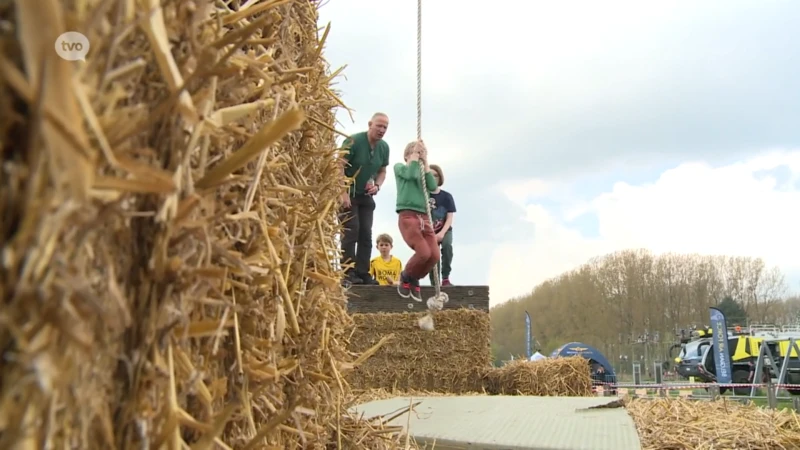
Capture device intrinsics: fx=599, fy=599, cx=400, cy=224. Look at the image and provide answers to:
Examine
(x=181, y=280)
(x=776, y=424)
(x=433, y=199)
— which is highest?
(x=433, y=199)

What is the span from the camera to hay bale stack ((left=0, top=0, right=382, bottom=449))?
0.55 m

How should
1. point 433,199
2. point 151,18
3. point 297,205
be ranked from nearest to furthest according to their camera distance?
point 151,18, point 297,205, point 433,199

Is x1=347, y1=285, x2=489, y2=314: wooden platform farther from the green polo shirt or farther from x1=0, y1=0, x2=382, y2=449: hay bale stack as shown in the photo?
x1=0, y1=0, x2=382, y2=449: hay bale stack

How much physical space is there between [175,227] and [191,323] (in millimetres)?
143

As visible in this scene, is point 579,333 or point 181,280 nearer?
point 181,280

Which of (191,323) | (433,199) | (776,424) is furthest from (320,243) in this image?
(433,199)

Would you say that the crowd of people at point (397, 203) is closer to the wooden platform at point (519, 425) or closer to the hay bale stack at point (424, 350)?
the hay bale stack at point (424, 350)

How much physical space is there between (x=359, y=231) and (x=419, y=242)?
2.05ft

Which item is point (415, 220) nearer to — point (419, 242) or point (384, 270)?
point (419, 242)

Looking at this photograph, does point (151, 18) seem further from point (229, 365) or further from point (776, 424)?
point (776, 424)

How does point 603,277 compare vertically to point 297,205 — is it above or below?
above

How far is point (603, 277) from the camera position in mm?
38688

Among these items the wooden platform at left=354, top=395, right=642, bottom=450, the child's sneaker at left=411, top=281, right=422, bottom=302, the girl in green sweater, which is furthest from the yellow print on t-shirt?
the wooden platform at left=354, top=395, right=642, bottom=450

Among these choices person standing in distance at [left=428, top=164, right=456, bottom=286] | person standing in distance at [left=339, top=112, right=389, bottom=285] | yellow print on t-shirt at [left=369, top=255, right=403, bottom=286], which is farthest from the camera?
yellow print on t-shirt at [left=369, top=255, right=403, bottom=286]
